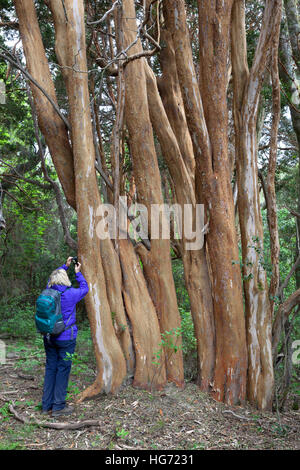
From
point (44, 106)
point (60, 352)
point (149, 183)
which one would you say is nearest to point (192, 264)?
point (149, 183)

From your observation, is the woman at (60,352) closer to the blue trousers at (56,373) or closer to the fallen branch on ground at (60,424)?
the blue trousers at (56,373)

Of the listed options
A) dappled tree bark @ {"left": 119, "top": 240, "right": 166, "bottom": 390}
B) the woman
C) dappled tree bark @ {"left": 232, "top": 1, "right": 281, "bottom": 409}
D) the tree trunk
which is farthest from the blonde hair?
dappled tree bark @ {"left": 232, "top": 1, "right": 281, "bottom": 409}

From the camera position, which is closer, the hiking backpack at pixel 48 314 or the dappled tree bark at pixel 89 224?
the hiking backpack at pixel 48 314

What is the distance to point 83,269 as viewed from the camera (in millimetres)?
5039

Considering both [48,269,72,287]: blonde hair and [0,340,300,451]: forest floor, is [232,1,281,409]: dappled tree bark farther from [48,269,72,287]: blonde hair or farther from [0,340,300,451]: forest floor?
[48,269,72,287]: blonde hair

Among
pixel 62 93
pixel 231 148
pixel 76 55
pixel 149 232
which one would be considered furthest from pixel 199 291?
pixel 62 93

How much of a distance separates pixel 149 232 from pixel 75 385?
2325 millimetres

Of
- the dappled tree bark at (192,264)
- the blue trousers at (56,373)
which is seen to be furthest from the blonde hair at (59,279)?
the dappled tree bark at (192,264)

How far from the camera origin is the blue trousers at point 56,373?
15.0 ft

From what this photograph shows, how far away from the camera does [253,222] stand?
18.6 feet

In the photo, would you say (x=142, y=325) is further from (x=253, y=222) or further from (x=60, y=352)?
(x=253, y=222)

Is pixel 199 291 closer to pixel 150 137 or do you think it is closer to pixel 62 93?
pixel 150 137

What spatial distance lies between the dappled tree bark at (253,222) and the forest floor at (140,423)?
0.52 m

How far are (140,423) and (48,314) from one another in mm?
1565
